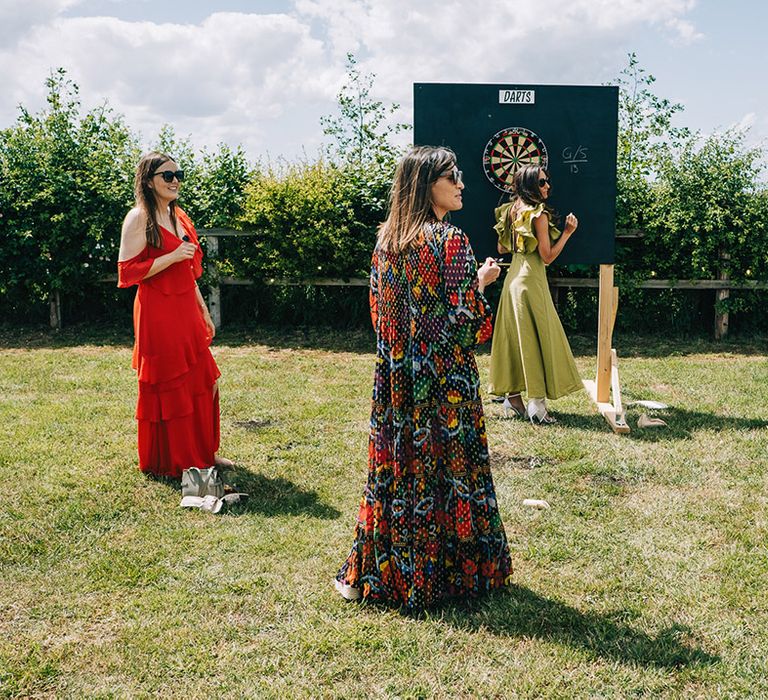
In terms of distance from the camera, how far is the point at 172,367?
5.07 m

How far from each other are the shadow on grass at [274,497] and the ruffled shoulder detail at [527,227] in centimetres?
279

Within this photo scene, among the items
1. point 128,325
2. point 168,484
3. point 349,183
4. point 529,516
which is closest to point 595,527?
point 529,516

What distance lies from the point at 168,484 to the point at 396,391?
2.36 m

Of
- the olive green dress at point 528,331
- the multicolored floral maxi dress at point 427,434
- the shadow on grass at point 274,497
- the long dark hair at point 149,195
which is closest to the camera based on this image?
the multicolored floral maxi dress at point 427,434

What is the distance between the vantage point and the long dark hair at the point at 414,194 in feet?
11.1

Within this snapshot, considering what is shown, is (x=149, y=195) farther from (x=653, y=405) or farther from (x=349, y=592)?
(x=653, y=405)

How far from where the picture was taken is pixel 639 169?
11.3m

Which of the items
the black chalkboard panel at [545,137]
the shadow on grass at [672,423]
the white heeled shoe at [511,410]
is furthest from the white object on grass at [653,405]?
the black chalkboard panel at [545,137]

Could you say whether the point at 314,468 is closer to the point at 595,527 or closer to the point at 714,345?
the point at 595,527

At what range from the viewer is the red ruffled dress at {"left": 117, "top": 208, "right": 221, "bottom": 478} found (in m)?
5.04

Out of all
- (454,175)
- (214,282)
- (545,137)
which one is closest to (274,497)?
(454,175)

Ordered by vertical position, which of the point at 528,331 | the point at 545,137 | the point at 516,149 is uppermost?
the point at 545,137

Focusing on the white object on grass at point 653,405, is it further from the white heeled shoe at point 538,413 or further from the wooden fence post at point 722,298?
the wooden fence post at point 722,298

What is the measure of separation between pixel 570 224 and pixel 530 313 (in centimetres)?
78
